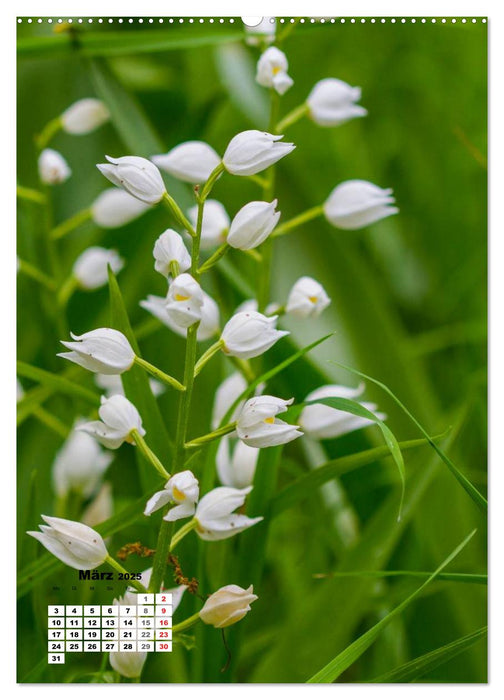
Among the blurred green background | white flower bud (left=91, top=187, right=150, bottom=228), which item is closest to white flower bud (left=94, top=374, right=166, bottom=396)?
the blurred green background

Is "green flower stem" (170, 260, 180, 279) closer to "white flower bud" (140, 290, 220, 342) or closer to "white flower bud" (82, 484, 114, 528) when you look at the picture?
"white flower bud" (140, 290, 220, 342)

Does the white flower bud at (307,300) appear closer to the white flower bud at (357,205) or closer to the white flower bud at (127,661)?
the white flower bud at (357,205)

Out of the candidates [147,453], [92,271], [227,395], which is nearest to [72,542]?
[147,453]

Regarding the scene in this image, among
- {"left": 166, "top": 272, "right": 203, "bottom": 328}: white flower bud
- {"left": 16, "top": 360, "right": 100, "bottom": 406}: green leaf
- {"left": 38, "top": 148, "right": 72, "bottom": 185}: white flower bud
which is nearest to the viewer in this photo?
{"left": 166, "top": 272, "right": 203, "bottom": 328}: white flower bud

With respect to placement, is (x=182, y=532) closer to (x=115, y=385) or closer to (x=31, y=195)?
(x=115, y=385)

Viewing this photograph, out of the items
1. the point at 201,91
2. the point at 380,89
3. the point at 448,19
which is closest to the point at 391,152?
the point at 380,89

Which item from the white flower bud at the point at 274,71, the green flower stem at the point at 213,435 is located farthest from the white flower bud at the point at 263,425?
the white flower bud at the point at 274,71
